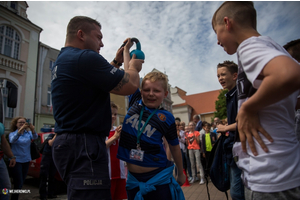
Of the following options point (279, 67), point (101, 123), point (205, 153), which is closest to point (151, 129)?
point (101, 123)

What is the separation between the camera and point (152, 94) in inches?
82.6

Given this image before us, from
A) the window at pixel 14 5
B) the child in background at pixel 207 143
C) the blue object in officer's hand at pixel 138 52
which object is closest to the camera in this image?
the blue object in officer's hand at pixel 138 52

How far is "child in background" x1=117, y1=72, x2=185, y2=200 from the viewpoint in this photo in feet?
5.92

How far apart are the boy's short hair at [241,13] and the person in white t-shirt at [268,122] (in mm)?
101

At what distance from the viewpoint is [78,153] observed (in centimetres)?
142

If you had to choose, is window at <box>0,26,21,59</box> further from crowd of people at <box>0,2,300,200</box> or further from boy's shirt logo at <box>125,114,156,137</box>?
boy's shirt logo at <box>125,114,156,137</box>

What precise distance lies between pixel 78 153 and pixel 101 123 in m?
0.28

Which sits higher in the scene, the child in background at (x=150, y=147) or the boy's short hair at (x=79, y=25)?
the boy's short hair at (x=79, y=25)

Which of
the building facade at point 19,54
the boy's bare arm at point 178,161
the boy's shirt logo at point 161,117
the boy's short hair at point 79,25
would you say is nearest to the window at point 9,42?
the building facade at point 19,54

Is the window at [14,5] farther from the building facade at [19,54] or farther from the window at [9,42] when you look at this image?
the window at [9,42]

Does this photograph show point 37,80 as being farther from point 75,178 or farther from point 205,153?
point 75,178

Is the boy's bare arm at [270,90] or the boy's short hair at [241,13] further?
the boy's short hair at [241,13]

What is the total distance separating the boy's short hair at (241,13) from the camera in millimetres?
1196

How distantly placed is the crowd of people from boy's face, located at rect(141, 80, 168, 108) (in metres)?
0.01
